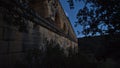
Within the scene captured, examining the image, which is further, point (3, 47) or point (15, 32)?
point (15, 32)

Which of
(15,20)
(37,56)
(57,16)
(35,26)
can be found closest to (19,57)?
(37,56)

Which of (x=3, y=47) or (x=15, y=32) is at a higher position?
(x=15, y=32)

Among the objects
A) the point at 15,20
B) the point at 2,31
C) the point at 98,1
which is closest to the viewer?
the point at 15,20

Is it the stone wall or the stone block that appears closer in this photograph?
the stone wall

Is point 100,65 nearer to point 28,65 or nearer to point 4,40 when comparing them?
point 28,65

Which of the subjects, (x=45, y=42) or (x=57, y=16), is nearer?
(x=45, y=42)

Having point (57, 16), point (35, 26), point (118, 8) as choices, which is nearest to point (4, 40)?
point (35, 26)

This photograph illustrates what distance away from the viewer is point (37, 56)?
24.1 feet

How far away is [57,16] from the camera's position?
16.7 meters

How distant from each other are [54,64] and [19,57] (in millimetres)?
1079

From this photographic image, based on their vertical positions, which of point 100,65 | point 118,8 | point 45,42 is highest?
point 118,8

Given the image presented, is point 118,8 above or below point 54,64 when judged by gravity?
above

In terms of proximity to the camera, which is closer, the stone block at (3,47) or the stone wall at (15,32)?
the stone wall at (15,32)

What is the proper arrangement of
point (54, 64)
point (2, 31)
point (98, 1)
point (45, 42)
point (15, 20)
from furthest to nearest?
1. point (45, 42)
2. point (54, 64)
3. point (98, 1)
4. point (2, 31)
5. point (15, 20)
